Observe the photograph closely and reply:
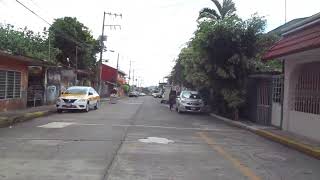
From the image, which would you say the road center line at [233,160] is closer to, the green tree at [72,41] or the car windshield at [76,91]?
the car windshield at [76,91]

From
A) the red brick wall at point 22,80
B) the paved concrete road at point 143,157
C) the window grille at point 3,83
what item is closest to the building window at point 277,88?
the paved concrete road at point 143,157

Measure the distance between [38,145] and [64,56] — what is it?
50796 mm

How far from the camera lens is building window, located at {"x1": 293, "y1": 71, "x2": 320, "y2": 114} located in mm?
17344

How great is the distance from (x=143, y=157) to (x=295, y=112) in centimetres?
903

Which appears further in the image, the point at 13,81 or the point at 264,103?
the point at 13,81

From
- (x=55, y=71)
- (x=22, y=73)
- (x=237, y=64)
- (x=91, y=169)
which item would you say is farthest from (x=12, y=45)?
(x=91, y=169)

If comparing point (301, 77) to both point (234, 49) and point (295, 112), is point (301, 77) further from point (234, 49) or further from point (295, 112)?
point (234, 49)

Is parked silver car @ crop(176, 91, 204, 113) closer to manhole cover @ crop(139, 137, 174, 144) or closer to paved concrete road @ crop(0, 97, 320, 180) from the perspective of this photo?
paved concrete road @ crop(0, 97, 320, 180)

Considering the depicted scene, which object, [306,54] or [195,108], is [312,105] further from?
[195,108]

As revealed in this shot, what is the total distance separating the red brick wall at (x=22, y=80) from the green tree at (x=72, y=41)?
27710 millimetres

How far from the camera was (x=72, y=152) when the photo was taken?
12.2m

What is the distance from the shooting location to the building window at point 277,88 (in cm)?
2205

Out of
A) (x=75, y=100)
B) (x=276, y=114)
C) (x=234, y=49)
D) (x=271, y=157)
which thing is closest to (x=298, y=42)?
(x=271, y=157)

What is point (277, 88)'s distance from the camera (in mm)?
22609
